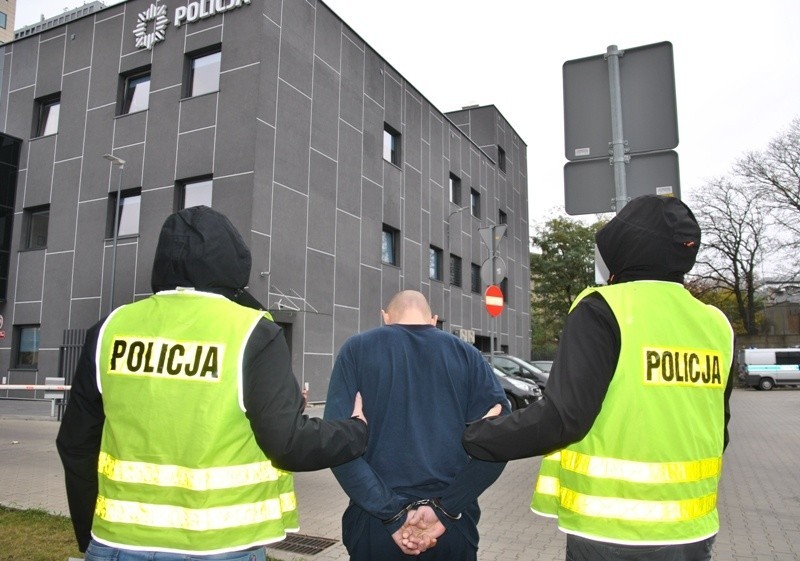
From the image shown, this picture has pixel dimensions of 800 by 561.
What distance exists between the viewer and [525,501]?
7051mm

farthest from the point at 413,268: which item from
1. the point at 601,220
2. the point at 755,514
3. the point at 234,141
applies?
the point at 601,220

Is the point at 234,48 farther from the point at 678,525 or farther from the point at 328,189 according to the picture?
the point at 678,525

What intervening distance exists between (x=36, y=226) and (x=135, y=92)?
6071 millimetres

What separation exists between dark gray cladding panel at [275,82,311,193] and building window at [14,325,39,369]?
10160mm

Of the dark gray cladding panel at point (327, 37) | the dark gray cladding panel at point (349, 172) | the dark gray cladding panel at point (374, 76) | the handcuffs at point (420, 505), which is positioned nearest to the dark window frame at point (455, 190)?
the dark gray cladding panel at point (374, 76)

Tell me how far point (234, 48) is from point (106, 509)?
17881mm

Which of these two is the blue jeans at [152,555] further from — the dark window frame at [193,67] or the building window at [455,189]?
the building window at [455,189]

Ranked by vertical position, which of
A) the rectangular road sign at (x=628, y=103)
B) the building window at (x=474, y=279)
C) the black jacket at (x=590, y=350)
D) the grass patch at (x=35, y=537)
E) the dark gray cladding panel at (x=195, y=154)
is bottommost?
the grass patch at (x=35, y=537)

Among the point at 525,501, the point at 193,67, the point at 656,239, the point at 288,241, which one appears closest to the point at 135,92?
the point at 193,67

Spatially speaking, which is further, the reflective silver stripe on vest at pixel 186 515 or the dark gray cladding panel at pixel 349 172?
the dark gray cladding panel at pixel 349 172

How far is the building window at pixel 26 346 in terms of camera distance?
67.3 feet

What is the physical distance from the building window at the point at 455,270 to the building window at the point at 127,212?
46.5ft

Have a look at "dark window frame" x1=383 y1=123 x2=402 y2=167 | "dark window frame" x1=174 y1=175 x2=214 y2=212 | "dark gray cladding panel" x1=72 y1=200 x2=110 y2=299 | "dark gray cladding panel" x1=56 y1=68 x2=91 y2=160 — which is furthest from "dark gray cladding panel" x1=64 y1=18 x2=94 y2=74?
"dark window frame" x1=383 y1=123 x2=402 y2=167

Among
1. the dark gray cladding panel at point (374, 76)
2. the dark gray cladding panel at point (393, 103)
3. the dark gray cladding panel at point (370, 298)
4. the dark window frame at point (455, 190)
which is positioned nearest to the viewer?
the dark gray cladding panel at point (370, 298)
